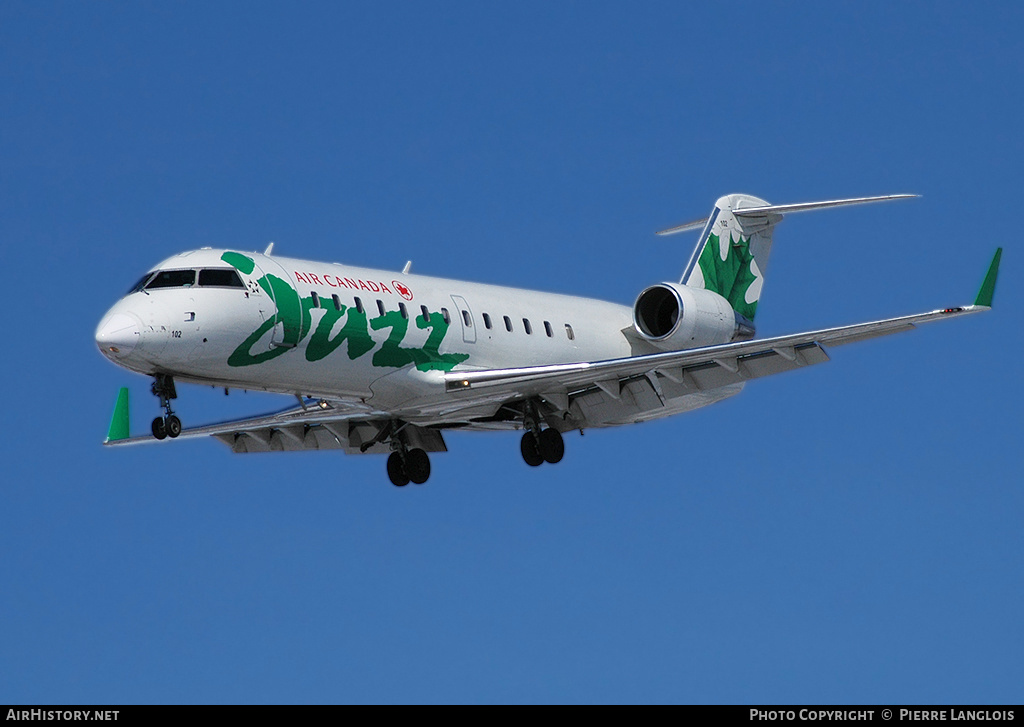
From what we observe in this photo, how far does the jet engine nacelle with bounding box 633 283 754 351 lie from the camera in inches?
1112

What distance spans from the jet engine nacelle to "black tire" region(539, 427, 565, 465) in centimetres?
329

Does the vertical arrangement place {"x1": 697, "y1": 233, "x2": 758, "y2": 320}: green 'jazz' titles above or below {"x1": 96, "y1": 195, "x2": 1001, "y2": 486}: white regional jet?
above

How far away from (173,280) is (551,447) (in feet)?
22.9

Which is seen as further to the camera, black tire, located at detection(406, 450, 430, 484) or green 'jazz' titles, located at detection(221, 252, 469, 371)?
black tire, located at detection(406, 450, 430, 484)

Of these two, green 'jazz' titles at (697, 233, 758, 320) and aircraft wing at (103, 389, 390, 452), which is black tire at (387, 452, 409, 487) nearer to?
aircraft wing at (103, 389, 390, 452)

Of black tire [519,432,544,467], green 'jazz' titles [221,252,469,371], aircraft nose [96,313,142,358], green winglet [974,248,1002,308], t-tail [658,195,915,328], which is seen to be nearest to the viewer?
aircraft nose [96,313,142,358]

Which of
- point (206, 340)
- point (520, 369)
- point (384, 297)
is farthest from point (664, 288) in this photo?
point (206, 340)

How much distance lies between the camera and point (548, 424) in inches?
1057

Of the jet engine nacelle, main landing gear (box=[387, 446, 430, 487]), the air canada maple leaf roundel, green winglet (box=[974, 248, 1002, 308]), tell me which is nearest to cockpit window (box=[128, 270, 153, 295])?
the air canada maple leaf roundel

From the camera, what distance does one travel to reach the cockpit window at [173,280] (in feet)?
75.0

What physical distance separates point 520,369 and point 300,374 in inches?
146

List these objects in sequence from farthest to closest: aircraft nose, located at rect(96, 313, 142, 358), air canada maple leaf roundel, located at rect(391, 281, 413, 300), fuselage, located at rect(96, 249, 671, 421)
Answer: air canada maple leaf roundel, located at rect(391, 281, 413, 300), fuselage, located at rect(96, 249, 671, 421), aircraft nose, located at rect(96, 313, 142, 358)

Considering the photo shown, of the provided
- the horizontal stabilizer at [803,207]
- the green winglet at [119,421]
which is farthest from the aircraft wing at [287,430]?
the horizontal stabilizer at [803,207]
